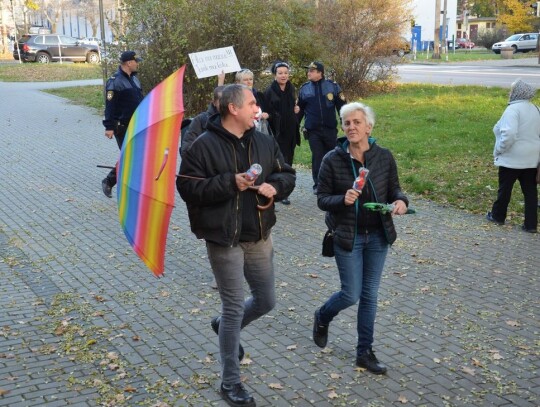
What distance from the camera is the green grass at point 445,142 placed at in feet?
36.5

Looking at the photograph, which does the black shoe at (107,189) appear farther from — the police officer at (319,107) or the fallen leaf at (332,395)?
the fallen leaf at (332,395)

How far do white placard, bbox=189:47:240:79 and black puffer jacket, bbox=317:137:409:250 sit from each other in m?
4.87

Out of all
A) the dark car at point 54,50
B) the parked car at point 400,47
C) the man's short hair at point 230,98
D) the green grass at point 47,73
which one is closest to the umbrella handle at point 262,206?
the man's short hair at point 230,98

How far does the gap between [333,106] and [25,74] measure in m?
33.0

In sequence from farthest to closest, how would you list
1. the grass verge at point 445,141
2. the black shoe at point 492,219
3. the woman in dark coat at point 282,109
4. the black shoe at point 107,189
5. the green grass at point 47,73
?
the green grass at point 47,73 < the grass verge at point 445,141 < the black shoe at point 107,189 < the woman in dark coat at point 282,109 < the black shoe at point 492,219

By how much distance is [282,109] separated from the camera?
33.4 ft

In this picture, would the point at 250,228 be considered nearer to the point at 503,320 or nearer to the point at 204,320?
the point at 204,320

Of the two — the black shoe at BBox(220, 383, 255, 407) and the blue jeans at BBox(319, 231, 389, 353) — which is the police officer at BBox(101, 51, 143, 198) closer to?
the blue jeans at BBox(319, 231, 389, 353)

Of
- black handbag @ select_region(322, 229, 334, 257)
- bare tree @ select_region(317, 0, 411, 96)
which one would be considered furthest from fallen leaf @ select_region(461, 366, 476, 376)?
bare tree @ select_region(317, 0, 411, 96)

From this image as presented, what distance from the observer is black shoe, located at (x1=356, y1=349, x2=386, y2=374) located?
202 inches

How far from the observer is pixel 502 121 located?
9.03 m

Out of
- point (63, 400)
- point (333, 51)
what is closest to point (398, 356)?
point (63, 400)

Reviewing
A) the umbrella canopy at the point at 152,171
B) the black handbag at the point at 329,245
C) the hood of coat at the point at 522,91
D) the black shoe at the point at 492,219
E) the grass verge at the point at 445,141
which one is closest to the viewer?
the umbrella canopy at the point at 152,171

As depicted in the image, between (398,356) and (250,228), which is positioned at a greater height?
(250,228)
